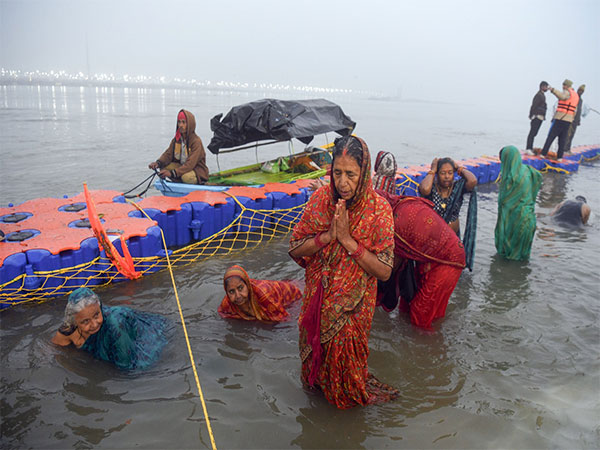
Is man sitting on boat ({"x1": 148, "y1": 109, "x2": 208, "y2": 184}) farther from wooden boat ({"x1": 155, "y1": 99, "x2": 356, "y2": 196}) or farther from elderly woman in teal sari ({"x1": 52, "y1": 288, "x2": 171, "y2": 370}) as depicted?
elderly woman in teal sari ({"x1": 52, "y1": 288, "x2": 171, "y2": 370})

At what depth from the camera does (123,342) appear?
348 cm

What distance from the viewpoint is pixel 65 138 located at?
19.7 metres

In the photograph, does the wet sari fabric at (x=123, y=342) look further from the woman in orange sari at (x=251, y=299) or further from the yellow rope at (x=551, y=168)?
the yellow rope at (x=551, y=168)

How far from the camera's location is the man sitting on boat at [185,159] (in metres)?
7.61

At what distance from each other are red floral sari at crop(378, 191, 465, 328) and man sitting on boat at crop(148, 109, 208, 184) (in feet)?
15.7

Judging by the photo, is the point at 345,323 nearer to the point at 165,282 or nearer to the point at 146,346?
the point at 146,346

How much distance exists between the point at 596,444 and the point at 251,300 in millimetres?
3009

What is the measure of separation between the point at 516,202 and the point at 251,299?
4070 millimetres

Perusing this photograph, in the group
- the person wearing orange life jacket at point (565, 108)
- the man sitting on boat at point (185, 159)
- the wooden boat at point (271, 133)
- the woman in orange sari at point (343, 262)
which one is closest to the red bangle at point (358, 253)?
the woman in orange sari at point (343, 262)

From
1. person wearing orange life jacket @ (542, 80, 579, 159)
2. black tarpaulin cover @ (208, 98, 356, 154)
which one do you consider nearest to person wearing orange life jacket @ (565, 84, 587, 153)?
person wearing orange life jacket @ (542, 80, 579, 159)

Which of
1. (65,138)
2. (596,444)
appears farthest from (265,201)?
(65,138)

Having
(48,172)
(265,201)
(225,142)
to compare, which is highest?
(225,142)

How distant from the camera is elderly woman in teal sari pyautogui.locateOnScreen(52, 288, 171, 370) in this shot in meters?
3.28

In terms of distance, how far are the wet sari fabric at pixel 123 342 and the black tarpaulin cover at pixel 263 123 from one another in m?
5.48
